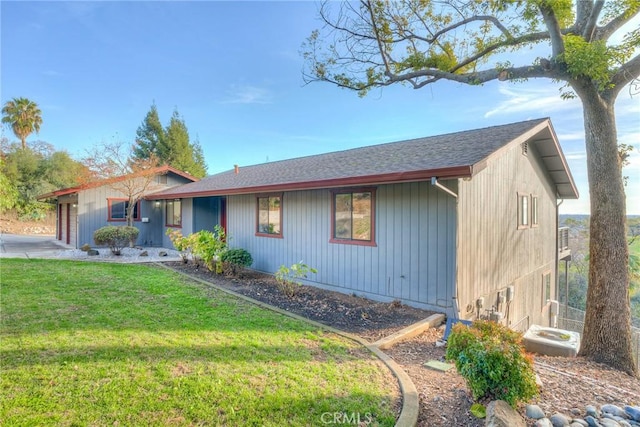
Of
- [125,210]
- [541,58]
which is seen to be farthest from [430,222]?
[125,210]

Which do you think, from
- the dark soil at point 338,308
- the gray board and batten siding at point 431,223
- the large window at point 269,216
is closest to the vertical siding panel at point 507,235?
the gray board and batten siding at point 431,223

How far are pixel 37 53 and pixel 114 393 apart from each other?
512 inches

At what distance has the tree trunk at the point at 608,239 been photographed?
5.13 m

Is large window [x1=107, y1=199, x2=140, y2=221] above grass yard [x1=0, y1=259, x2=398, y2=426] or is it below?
above

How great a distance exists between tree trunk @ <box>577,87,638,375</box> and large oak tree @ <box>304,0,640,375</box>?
0.01 metres

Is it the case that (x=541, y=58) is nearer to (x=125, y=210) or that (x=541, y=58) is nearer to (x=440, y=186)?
(x=440, y=186)

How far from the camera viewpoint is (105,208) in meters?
14.2

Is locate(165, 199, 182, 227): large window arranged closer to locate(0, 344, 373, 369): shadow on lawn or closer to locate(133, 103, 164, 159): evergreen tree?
locate(0, 344, 373, 369): shadow on lawn

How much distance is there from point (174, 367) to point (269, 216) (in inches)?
240

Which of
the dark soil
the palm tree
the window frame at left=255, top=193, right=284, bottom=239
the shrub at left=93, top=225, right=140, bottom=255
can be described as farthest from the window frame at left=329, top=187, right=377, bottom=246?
the palm tree

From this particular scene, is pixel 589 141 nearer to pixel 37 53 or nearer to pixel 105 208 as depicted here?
pixel 37 53

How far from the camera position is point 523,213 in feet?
28.7

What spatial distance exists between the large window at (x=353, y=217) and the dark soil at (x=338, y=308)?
1246 mm

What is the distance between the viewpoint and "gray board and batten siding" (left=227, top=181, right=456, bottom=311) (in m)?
5.70
